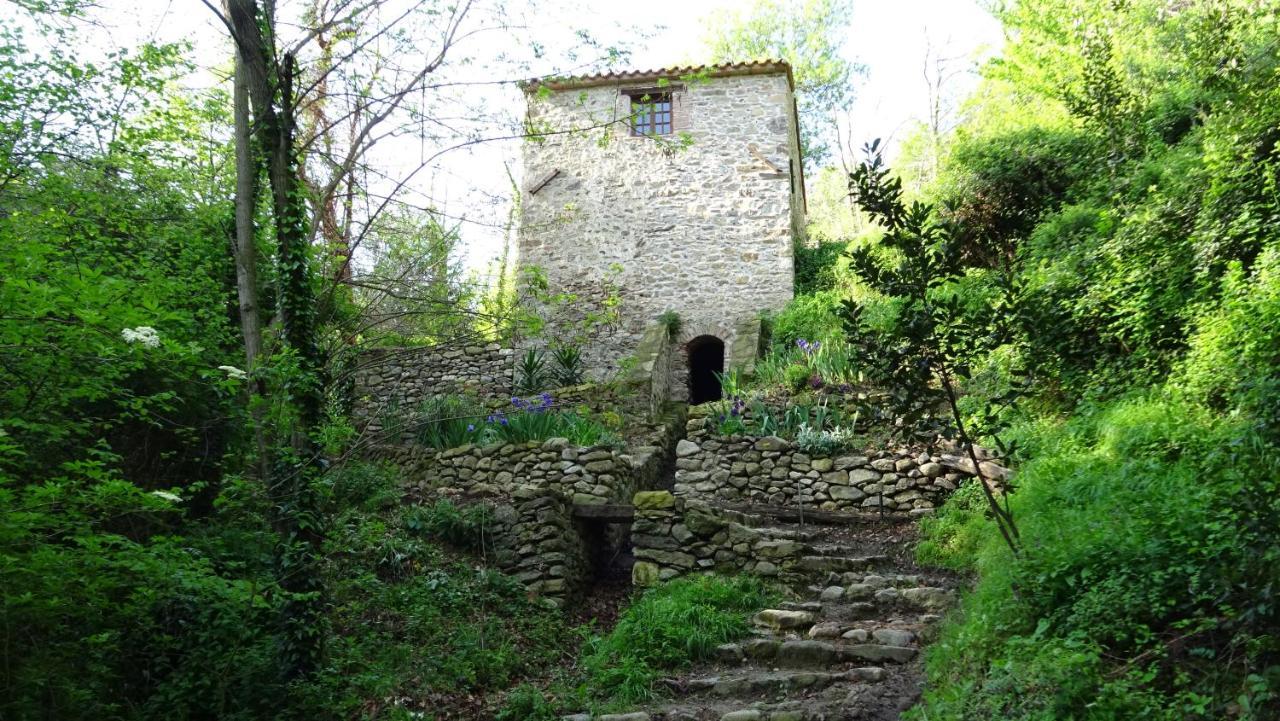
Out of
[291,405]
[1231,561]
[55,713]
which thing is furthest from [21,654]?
[1231,561]

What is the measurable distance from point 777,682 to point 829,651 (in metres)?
0.52

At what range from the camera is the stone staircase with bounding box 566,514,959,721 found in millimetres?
5199

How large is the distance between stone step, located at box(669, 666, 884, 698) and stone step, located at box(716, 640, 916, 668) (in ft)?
0.58

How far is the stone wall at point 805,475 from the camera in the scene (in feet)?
29.2

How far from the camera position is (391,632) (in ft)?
21.7

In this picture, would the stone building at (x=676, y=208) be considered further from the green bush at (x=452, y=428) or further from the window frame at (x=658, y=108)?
the green bush at (x=452, y=428)

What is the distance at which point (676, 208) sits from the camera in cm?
1508

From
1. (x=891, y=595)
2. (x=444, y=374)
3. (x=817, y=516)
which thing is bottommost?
Answer: (x=891, y=595)

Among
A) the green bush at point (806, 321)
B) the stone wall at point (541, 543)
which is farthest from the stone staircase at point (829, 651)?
the green bush at point (806, 321)

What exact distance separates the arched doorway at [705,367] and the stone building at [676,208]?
24mm

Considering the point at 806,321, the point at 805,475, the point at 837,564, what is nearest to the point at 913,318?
the point at 837,564

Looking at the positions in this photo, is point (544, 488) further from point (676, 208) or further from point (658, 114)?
point (658, 114)

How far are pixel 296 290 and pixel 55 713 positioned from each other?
2735 millimetres

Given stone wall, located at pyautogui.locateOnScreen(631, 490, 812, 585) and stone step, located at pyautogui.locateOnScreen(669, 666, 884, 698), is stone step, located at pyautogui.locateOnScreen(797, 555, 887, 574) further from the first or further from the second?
stone step, located at pyautogui.locateOnScreen(669, 666, 884, 698)
